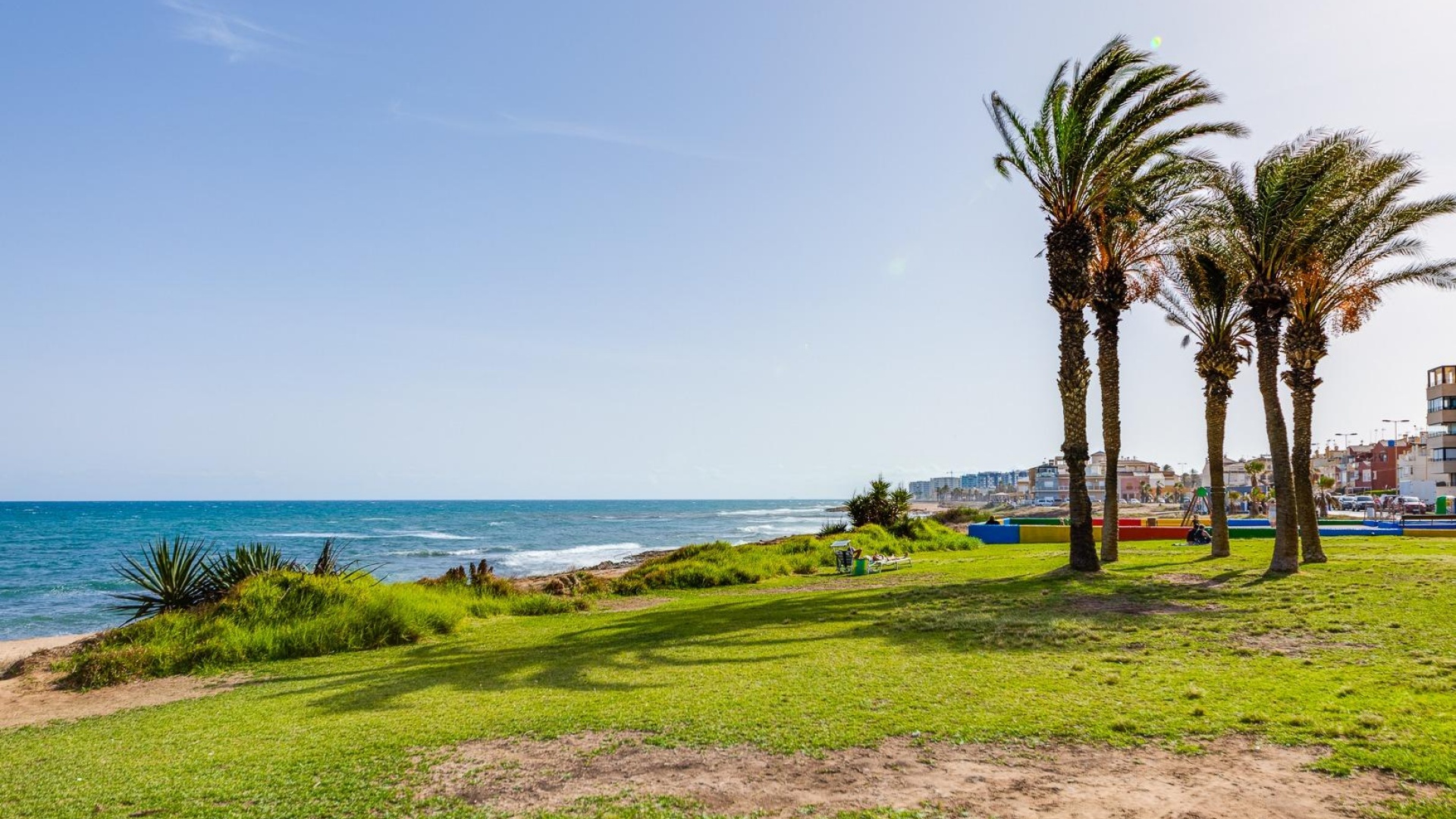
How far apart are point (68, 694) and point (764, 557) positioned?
16.8m

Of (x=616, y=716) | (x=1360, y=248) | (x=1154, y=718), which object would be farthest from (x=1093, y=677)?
(x=1360, y=248)

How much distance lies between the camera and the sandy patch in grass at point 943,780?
199 inches

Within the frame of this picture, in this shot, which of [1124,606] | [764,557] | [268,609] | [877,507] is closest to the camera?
[1124,606]

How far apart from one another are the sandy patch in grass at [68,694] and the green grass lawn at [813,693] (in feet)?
1.79

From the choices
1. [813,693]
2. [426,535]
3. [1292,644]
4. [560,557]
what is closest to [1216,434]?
[1292,644]

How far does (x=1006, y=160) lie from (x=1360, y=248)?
9.09m

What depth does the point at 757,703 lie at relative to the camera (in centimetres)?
778

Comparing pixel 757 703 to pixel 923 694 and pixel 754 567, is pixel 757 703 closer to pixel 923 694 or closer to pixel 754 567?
pixel 923 694

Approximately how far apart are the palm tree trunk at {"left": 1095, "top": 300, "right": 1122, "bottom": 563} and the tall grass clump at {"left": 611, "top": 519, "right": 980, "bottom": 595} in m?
8.29

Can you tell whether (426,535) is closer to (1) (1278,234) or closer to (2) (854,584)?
(2) (854,584)

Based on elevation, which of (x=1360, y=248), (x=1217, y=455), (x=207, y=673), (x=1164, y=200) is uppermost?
(x=1164, y=200)

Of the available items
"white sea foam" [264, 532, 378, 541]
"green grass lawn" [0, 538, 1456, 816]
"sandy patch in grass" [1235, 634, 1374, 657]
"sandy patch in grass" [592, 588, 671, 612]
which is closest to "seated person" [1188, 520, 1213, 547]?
"green grass lawn" [0, 538, 1456, 816]

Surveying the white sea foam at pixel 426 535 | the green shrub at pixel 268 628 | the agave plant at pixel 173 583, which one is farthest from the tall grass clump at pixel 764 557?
the white sea foam at pixel 426 535

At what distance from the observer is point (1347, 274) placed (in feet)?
64.5
